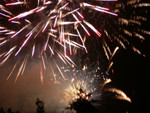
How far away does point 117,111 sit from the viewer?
46.5 feet

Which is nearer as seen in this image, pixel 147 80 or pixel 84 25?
pixel 84 25

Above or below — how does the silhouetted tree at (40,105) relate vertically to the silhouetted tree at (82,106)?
below

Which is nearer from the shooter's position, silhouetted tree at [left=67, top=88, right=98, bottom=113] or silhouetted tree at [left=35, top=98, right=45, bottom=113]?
silhouetted tree at [left=67, top=88, right=98, bottom=113]

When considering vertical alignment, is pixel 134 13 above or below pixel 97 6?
below

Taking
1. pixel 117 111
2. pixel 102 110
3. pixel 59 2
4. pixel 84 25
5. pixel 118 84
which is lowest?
pixel 102 110

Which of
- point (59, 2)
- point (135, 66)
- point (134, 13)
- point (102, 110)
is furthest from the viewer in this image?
point (102, 110)

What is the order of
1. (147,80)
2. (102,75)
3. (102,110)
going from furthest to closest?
(102,110) < (102,75) < (147,80)

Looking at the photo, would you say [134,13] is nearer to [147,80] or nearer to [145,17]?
[145,17]

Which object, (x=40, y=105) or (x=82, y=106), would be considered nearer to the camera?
(x=82, y=106)

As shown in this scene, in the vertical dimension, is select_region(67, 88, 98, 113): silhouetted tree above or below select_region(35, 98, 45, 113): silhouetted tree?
above

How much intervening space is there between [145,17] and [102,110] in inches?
464

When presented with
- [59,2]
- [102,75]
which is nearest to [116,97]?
[102,75]

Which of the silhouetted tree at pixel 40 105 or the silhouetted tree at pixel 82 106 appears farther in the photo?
the silhouetted tree at pixel 40 105

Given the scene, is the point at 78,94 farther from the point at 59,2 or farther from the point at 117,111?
the point at 59,2
